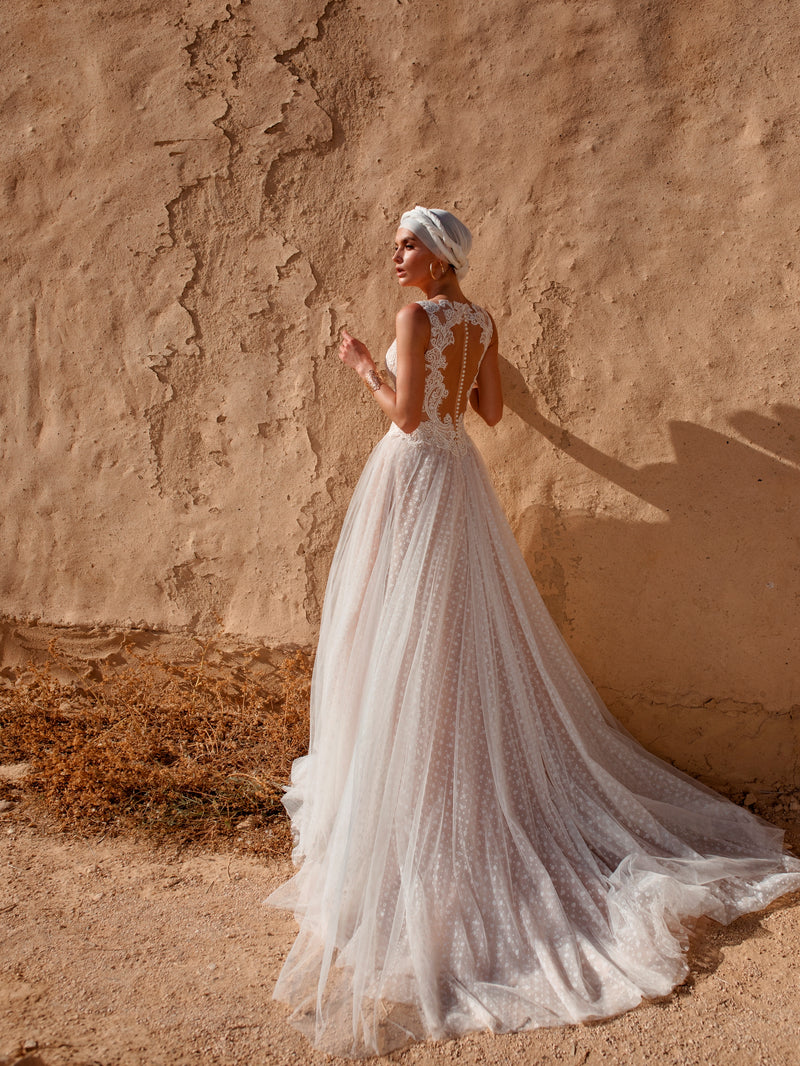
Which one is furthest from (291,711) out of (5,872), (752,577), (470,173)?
(470,173)

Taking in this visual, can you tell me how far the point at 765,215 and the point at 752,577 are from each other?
1309mm

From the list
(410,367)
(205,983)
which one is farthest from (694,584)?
(205,983)

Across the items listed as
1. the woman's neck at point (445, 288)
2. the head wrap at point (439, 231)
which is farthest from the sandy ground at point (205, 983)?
the head wrap at point (439, 231)

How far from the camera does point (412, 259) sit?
255 cm

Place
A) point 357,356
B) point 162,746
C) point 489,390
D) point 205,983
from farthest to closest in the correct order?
1. point 162,746
2. point 489,390
3. point 357,356
4. point 205,983

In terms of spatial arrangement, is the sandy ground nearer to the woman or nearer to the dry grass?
the woman

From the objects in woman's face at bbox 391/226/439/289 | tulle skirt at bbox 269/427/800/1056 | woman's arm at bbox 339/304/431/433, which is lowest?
tulle skirt at bbox 269/427/800/1056

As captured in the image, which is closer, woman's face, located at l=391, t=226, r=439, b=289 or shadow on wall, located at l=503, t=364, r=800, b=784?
woman's face, located at l=391, t=226, r=439, b=289

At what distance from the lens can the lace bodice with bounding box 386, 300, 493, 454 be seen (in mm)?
2457

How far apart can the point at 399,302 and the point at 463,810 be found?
1962 millimetres

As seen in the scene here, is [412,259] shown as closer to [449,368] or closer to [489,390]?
[449,368]

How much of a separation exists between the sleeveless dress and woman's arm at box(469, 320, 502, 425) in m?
0.19

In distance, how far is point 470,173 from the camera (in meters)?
3.00

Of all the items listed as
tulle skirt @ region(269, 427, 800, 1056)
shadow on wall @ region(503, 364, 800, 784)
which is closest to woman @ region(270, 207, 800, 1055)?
tulle skirt @ region(269, 427, 800, 1056)
